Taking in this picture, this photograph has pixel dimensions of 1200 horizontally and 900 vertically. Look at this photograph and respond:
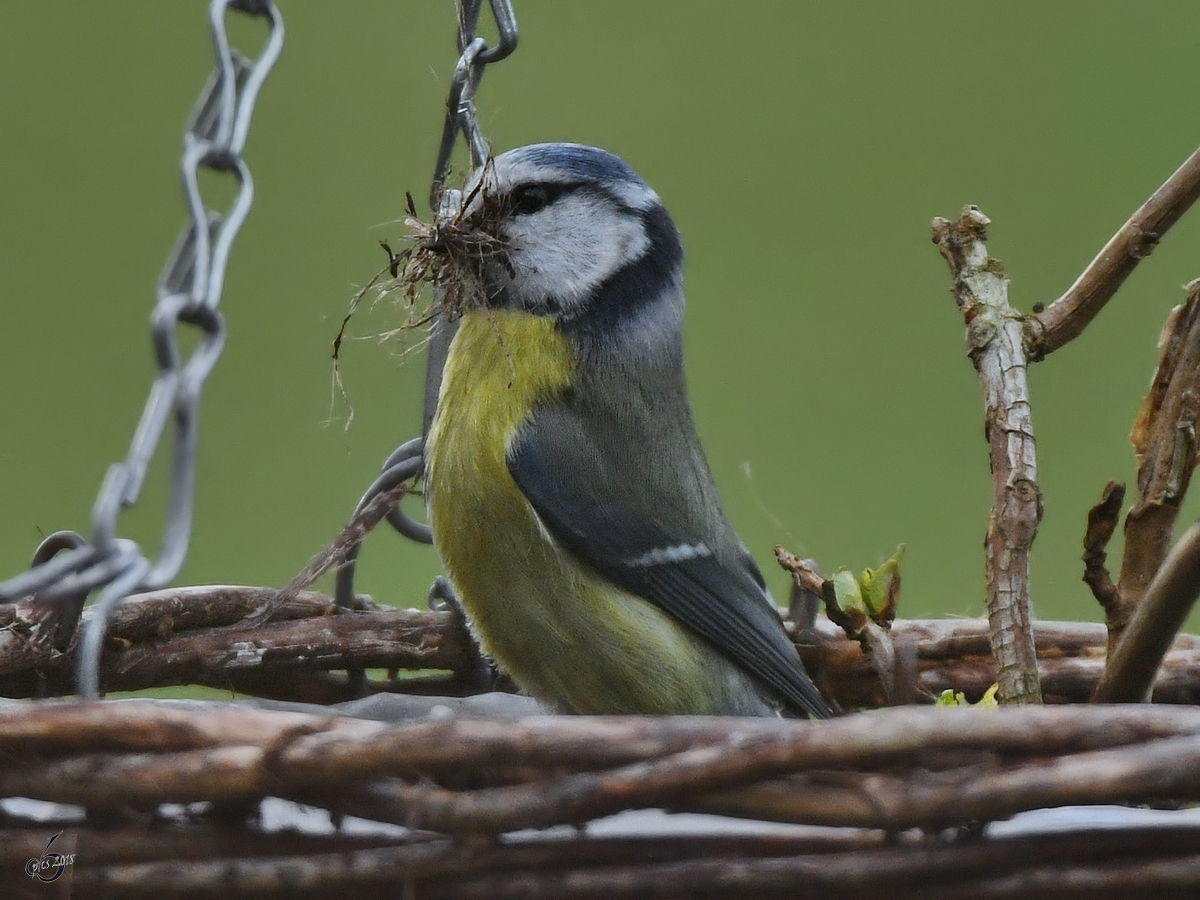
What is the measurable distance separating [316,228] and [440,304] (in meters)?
1.50

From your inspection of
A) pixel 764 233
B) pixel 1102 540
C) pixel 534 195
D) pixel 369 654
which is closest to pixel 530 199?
pixel 534 195

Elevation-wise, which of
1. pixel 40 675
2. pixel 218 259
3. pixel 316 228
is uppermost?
pixel 316 228

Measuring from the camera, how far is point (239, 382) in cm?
235

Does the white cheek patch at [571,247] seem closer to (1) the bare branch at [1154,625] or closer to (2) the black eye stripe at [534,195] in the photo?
(2) the black eye stripe at [534,195]

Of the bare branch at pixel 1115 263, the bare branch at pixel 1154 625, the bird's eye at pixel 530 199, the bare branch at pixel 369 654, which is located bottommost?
the bare branch at pixel 369 654

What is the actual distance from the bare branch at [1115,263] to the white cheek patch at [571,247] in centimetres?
34

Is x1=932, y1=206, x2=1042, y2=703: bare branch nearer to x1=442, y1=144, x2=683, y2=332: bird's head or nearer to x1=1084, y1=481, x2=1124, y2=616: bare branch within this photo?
x1=1084, y1=481, x2=1124, y2=616: bare branch

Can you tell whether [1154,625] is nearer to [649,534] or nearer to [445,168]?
[649,534]

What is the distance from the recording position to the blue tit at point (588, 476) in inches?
35.6

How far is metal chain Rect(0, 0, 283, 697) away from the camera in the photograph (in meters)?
0.51

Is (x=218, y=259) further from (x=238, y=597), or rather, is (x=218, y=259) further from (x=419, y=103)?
(x=419, y=103)

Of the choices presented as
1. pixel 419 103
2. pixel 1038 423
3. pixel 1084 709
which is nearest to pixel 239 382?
pixel 419 103

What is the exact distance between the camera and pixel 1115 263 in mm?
806

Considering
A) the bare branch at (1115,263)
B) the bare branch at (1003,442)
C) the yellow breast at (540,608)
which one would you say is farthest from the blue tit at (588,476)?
the bare branch at (1115,263)
